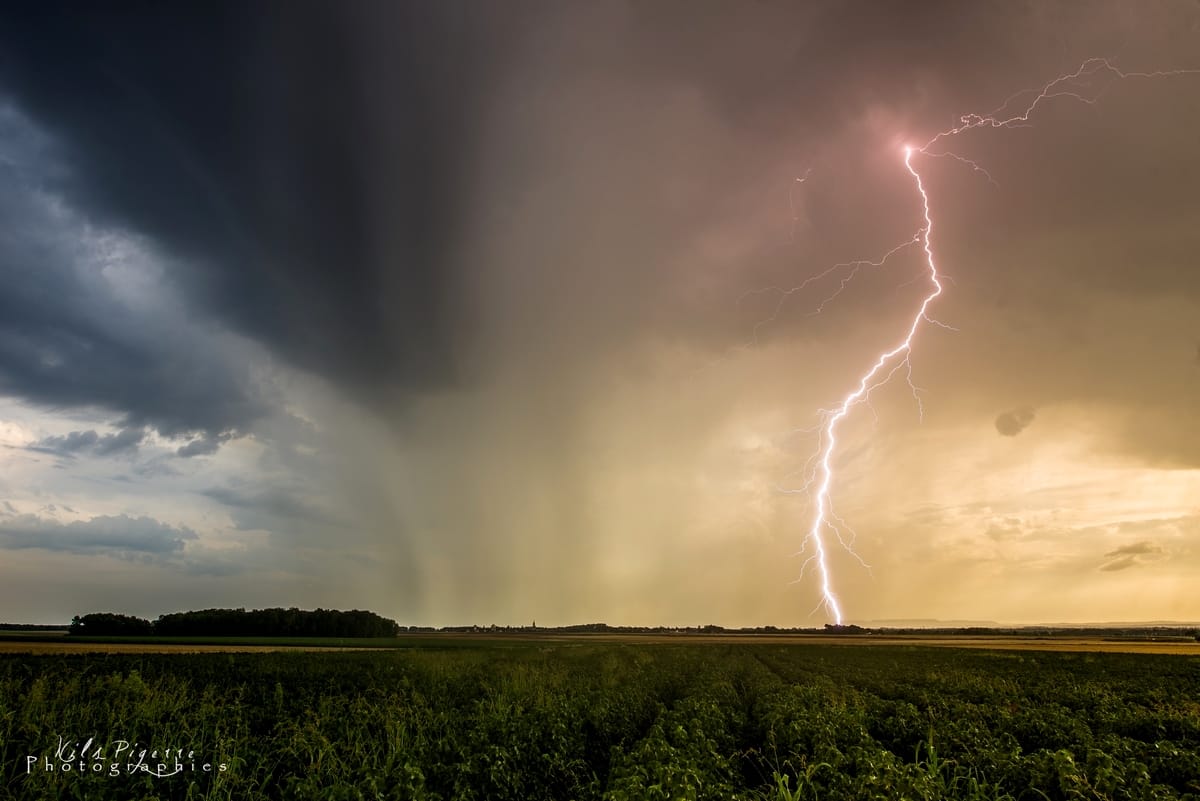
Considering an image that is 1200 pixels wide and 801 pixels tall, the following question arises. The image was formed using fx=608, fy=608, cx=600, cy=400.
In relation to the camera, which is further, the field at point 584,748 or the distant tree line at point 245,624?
the distant tree line at point 245,624

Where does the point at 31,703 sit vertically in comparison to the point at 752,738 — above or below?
above

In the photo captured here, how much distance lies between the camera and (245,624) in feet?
488

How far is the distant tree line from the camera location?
129125 mm

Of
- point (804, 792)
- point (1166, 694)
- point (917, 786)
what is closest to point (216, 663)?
point (804, 792)

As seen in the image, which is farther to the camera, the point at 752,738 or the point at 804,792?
the point at 752,738

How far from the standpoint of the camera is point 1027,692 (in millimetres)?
33906

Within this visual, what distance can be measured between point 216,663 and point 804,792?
53035mm

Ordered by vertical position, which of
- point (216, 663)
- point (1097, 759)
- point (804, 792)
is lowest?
point (216, 663)

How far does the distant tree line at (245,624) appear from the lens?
129125 mm

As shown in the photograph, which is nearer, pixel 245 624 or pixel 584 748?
pixel 584 748

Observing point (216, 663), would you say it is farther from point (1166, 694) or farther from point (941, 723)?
point (1166, 694)

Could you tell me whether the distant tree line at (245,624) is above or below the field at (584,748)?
below

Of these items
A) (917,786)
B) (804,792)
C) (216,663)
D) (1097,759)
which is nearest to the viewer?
(917,786)

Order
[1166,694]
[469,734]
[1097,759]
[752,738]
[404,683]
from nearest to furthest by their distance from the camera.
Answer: [1097,759] → [469,734] → [752,738] → [404,683] → [1166,694]
